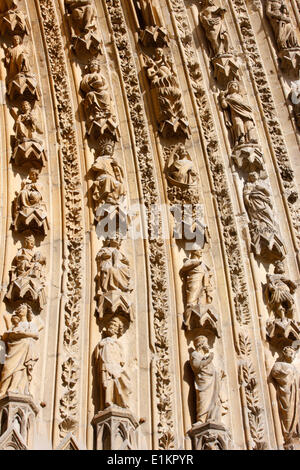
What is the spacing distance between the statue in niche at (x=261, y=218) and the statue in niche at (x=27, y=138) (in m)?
1.89

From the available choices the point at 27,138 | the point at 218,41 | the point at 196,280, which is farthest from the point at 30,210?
the point at 218,41

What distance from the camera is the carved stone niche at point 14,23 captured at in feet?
25.7

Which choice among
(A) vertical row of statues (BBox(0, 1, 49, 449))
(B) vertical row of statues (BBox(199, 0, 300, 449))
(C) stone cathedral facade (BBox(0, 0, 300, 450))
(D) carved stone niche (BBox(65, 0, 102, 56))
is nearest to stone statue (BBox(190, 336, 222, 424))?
(C) stone cathedral facade (BBox(0, 0, 300, 450))

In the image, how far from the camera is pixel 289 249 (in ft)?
21.9

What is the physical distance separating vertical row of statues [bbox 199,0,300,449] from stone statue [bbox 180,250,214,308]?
18.5 inches

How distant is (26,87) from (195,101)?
5.27 ft

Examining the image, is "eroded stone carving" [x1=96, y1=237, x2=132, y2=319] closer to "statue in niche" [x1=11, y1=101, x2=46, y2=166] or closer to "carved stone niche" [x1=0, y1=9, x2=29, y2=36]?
"statue in niche" [x1=11, y1=101, x2=46, y2=166]

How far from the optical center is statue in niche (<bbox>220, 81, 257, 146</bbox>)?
730cm

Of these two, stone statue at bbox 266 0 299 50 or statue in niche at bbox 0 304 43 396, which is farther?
stone statue at bbox 266 0 299 50

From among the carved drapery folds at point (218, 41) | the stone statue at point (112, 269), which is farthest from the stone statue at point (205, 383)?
the carved drapery folds at point (218, 41)

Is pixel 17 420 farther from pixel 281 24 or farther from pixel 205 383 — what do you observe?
pixel 281 24

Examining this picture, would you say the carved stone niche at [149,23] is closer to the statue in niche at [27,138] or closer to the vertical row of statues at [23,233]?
the vertical row of statues at [23,233]

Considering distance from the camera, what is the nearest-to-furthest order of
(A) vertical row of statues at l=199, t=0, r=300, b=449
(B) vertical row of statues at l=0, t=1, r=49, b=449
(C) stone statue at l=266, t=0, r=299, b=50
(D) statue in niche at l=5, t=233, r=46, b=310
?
(B) vertical row of statues at l=0, t=1, r=49, b=449
(A) vertical row of statues at l=199, t=0, r=300, b=449
(D) statue in niche at l=5, t=233, r=46, b=310
(C) stone statue at l=266, t=0, r=299, b=50

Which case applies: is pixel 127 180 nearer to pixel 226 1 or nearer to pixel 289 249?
pixel 289 249
